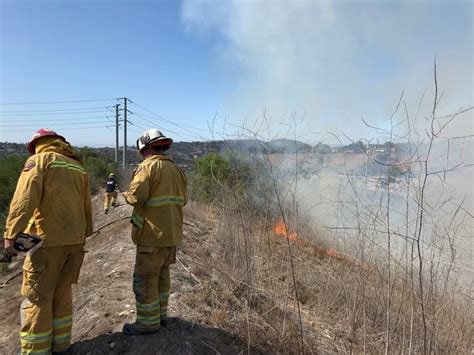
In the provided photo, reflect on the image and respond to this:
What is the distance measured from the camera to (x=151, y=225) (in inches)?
124

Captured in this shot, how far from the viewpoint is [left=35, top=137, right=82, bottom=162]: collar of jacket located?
299 centimetres

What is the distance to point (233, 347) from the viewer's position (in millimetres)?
3404

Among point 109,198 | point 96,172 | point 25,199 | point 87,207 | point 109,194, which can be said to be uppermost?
point 25,199

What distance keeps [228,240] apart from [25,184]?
11.9 feet

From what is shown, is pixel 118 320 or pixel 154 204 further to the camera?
pixel 118 320

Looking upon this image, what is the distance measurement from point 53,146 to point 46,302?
116 cm

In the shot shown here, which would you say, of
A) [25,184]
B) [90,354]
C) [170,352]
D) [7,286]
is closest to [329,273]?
[170,352]

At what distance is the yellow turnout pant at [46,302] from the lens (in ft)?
9.14

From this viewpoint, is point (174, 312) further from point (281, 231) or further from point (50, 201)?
point (281, 231)

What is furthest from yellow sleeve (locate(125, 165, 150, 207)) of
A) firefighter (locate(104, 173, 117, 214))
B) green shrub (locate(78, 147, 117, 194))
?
green shrub (locate(78, 147, 117, 194))

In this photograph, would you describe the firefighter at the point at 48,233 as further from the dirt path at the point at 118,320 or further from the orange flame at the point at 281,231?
the orange flame at the point at 281,231

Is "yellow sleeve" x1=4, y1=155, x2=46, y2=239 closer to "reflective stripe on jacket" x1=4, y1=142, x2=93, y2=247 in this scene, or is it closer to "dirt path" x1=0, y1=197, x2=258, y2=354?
"reflective stripe on jacket" x1=4, y1=142, x2=93, y2=247

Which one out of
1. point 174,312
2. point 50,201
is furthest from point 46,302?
point 174,312

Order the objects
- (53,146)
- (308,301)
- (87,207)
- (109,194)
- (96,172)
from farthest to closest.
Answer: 1. (96,172)
2. (109,194)
3. (308,301)
4. (87,207)
5. (53,146)
